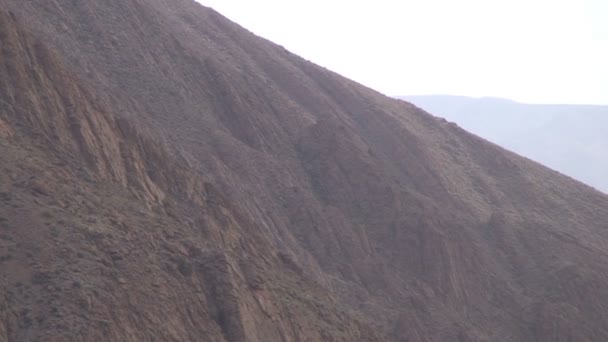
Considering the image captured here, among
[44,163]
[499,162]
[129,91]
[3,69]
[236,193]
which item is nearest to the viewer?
[44,163]

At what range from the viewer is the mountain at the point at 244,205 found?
20.1 m

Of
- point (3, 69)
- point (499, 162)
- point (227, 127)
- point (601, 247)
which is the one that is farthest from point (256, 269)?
point (499, 162)

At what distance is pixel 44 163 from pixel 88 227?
2307 mm

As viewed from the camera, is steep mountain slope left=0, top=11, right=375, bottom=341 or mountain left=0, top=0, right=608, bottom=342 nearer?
steep mountain slope left=0, top=11, right=375, bottom=341

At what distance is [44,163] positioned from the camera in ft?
72.4

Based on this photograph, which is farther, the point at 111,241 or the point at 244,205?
the point at 244,205

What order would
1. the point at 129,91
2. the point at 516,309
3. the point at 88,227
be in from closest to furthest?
the point at 88,227
the point at 129,91
the point at 516,309

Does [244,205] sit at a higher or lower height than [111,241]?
lower

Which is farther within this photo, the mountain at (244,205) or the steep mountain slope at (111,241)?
the mountain at (244,205)

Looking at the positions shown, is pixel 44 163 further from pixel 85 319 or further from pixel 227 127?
pixel 227 127

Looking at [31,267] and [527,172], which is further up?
[527,172]

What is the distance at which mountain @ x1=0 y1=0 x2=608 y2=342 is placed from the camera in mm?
20062

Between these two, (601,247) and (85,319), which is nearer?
(85,319)

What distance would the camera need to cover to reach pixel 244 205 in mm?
33469
